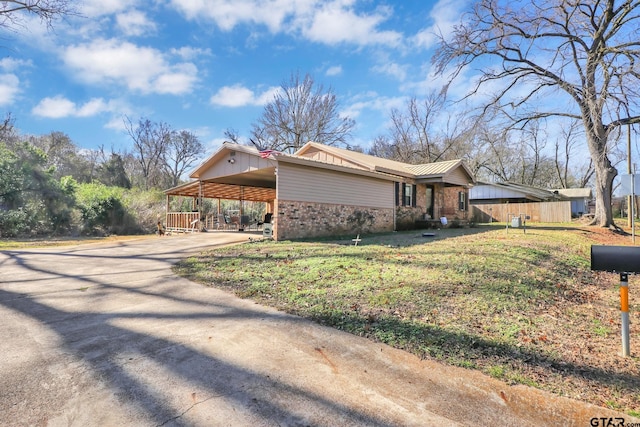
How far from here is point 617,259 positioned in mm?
3062

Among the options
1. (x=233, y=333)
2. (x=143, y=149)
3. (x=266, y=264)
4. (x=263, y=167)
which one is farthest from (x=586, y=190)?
(x=143, y=149)

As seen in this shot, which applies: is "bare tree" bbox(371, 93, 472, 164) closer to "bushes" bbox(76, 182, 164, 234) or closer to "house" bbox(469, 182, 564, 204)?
"house" bbox(469, 182, 564, 204)

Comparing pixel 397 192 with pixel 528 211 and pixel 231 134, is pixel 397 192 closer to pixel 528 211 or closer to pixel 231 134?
pixel 528 211

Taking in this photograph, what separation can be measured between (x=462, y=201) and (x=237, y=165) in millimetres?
16360

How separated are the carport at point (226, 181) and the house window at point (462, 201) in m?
12.8

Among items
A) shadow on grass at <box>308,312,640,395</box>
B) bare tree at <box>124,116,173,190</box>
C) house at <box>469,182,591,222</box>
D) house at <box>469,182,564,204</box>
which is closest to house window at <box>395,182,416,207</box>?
house at <box>469,182,591,222</box>

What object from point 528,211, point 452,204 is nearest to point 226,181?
point 452,204

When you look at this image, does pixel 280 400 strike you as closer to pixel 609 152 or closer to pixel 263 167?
pixel 263 167

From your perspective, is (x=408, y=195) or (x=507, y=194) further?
(x=507, y=194)

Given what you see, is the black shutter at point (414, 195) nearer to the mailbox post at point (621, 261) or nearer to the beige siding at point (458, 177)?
the beige siding at point (458, 177)

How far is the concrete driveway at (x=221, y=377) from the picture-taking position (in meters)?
2.21

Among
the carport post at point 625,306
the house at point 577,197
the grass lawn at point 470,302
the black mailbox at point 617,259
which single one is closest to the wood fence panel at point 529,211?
the house at point 577,197

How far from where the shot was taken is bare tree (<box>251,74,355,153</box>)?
102ft

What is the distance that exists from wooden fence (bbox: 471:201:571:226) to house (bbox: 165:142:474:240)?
586cm
